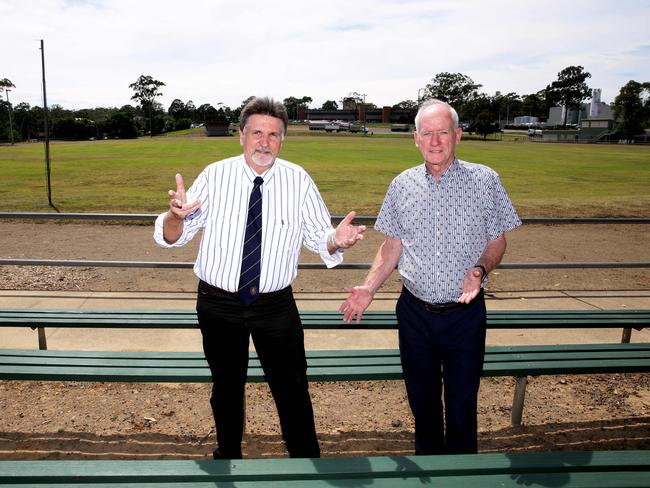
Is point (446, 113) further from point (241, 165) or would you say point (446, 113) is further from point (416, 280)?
point (241, 165)

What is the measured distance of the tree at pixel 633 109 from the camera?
78.8 metres

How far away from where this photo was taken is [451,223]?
2.47 meters

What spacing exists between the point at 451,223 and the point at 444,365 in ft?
2.20

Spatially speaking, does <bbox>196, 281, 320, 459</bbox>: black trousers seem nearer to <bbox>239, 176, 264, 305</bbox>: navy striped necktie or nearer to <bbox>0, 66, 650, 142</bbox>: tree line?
<bbox>239, 176, 264, 305</bbox>: navy striped necktie

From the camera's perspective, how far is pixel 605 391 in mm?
4176

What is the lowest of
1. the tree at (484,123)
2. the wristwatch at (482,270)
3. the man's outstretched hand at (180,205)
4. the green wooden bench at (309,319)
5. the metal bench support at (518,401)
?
the metal bench support at (518,401)

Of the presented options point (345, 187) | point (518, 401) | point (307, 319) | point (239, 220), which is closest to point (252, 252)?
point (239, 220)

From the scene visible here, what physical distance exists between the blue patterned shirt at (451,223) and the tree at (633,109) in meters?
90.0

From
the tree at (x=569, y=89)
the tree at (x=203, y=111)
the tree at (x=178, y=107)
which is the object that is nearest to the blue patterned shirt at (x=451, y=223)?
the tree at (x=569, y=89)

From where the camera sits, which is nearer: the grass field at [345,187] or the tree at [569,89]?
the grass field at [345,187]

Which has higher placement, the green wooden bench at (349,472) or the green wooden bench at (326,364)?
the green wooden bench at (349,472)

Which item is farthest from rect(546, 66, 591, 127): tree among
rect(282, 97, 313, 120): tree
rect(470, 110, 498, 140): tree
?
rect(282, 97, 313, 120): tree

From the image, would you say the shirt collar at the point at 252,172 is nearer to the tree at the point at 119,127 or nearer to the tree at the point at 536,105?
the tree at the point at 119,127

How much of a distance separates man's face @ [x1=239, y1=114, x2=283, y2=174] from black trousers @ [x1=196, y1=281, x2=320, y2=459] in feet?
2.01
